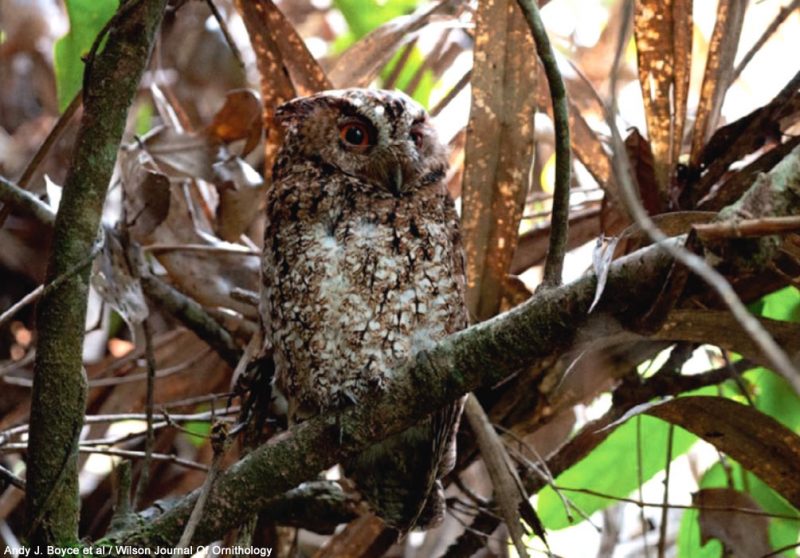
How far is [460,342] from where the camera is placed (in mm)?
1346

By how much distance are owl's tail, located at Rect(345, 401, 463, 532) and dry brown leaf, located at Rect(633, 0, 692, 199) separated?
0.74 metres

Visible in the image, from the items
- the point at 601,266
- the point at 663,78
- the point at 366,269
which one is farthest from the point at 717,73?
the point at 601,266

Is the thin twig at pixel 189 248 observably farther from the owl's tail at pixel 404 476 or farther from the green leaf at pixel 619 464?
the green leaf at pixel 619 464

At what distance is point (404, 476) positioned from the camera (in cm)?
210

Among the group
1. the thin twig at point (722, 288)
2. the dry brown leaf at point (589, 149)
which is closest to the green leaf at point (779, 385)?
the dry brown leaf at point (589, 149)

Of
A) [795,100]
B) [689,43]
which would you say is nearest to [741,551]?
[795,100]

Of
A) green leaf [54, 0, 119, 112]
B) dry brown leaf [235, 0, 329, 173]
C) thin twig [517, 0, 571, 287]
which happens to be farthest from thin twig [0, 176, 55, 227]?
thin twig [517, 0, 571, 287]

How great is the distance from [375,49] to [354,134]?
313 millimetres

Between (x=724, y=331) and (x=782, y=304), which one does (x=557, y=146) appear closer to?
(x=724, y=331)

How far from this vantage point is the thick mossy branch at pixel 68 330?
4.46 feet

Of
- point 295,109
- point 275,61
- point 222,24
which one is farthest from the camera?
point 275,61

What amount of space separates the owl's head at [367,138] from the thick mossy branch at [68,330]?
2.57 feet

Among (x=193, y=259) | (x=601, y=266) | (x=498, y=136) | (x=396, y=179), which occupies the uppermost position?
(x=498, y=136)

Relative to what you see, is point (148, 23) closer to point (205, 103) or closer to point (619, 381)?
point (619, 381)
